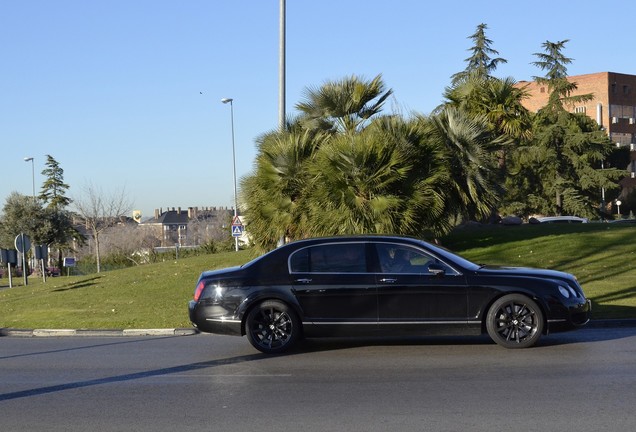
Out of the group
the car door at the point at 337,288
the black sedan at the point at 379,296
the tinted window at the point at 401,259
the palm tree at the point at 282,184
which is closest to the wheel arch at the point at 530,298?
the black sedan at the point at 379,296

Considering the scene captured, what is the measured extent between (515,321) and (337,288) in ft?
7.99

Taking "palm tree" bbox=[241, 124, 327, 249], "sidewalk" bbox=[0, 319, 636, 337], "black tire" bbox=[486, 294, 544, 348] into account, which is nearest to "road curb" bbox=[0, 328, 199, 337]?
"sidewalk" bbox=[0, 319, 636, 337]

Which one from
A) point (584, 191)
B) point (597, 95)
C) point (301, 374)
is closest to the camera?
point (301, 374)

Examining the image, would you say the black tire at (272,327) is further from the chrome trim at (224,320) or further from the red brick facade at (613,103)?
the red brick facade at (613,103)

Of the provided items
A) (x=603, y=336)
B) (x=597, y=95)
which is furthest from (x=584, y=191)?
(x=603, y=336)

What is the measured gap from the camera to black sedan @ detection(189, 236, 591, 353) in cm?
1093

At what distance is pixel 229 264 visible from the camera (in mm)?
27516

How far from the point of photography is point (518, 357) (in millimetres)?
10297

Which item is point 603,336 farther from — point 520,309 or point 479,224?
point 479,224

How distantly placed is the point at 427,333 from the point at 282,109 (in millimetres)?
8450

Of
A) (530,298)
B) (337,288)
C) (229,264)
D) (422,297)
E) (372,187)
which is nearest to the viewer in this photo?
(530,298)

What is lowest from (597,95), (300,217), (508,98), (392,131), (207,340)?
(207,340)

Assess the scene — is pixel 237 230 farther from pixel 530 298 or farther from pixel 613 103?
pixel 613 103

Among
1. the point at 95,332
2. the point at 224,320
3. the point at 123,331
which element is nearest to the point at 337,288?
the point at 224,320
